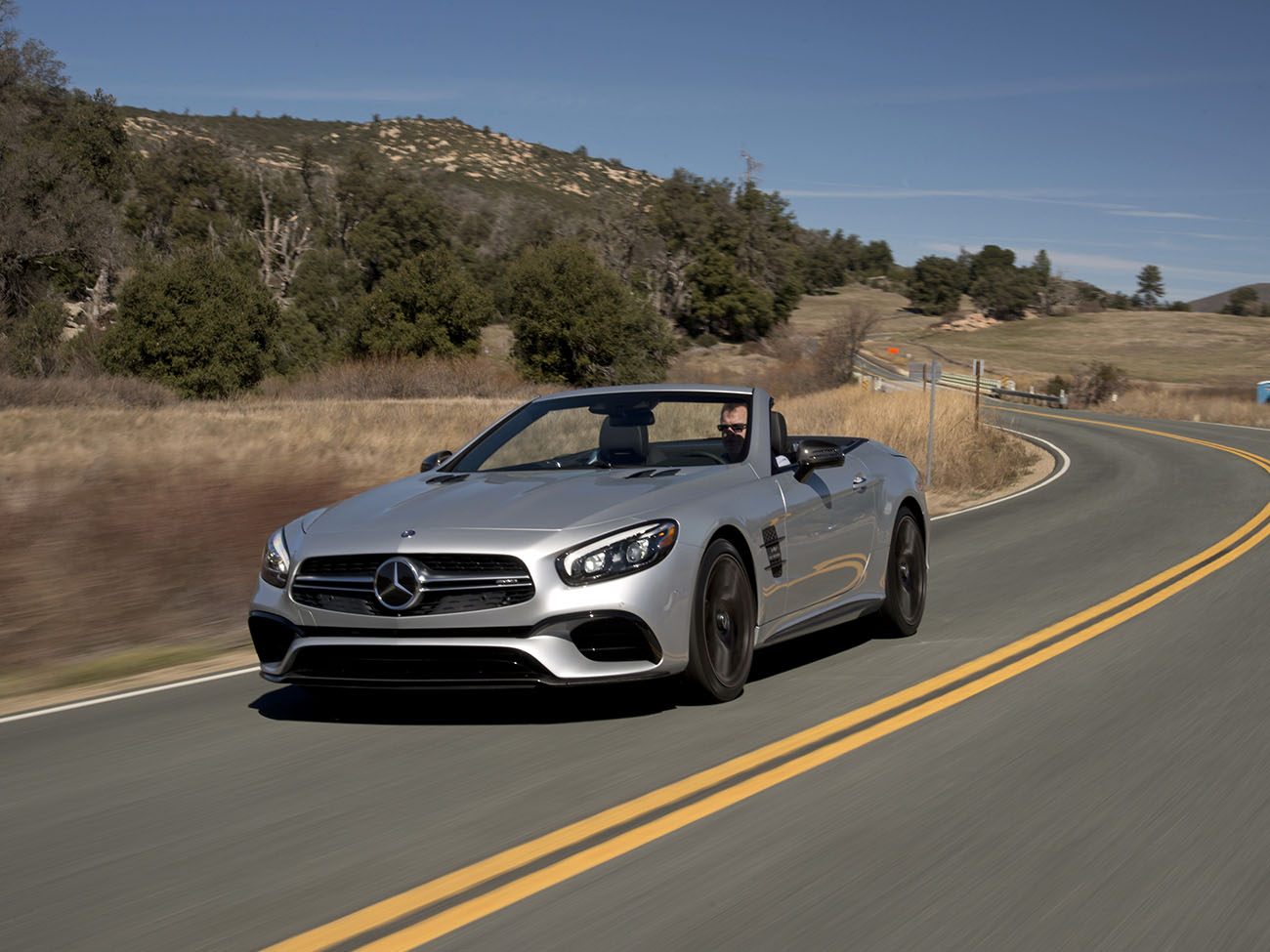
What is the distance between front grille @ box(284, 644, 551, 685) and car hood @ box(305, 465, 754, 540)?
53 centimetres

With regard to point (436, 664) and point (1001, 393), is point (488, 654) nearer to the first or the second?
point (436, 664)

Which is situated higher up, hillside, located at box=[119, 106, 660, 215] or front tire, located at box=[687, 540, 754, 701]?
hillside, located at box=[119, 106, 660, 215]

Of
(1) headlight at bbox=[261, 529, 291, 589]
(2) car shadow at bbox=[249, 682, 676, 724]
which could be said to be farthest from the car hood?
(2) car shadow at bbox=[249, 682, 676, 724]

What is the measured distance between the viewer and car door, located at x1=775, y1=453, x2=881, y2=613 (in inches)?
283

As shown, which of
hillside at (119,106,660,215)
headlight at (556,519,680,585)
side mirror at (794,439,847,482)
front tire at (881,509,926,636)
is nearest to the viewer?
headlight at (556,519,680,585)

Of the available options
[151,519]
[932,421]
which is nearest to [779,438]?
[151,519]

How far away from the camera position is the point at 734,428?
7477 millimetres

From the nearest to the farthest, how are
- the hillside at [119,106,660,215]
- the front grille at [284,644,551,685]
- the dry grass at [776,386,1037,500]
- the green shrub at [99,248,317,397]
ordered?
the front grille at [284,644,551,685] < the dry grass at [776,386,1037,500] < the green shrub at [99,248,317,397] < the hillside at [119,106,660,215]

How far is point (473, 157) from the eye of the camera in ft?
622

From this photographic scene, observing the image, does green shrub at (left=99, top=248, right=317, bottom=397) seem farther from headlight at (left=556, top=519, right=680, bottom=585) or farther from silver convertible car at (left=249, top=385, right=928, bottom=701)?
headlight at (left=556, top=519, right=680, bottom=585)

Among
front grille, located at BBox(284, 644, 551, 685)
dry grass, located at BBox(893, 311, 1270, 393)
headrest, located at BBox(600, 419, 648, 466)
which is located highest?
headrest, located at BBox(600, 419, 648, 466)

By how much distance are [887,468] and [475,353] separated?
61.7 metres

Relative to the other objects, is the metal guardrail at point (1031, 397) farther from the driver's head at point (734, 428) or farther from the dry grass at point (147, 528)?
the driver's head at point (734, 428)

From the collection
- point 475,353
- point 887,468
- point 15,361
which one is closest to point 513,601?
point 887,468
